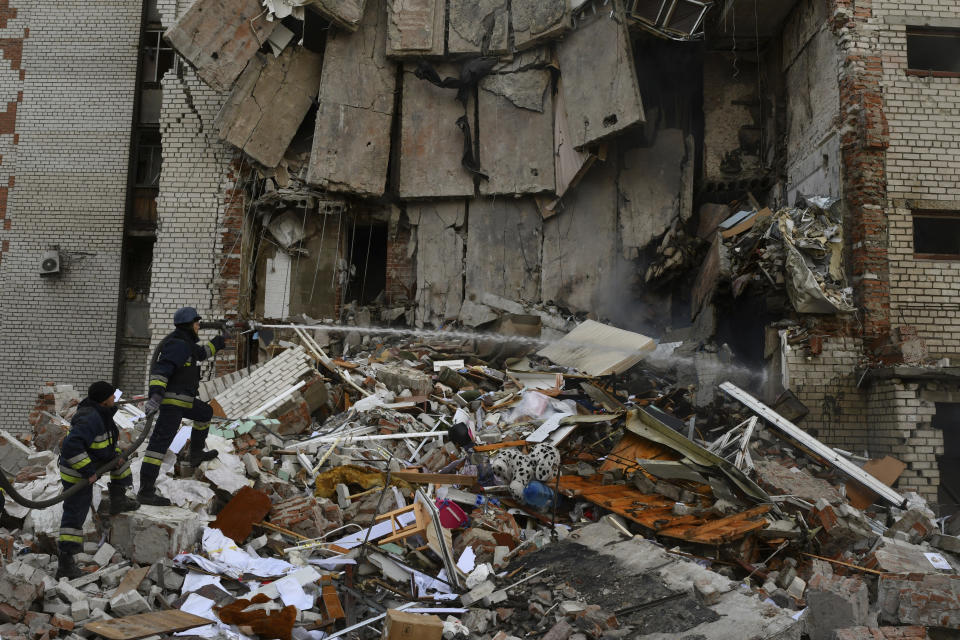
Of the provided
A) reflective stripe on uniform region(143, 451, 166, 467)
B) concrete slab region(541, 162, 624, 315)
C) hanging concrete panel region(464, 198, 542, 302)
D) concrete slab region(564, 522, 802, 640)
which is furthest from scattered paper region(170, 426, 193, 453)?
concrete slab region(541, 162, 624, 315)

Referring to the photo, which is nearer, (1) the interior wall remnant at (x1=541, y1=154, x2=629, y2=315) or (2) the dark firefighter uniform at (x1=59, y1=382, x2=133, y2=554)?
(2) the dark firefighter uniform at (x1=59, y1=382, x2=133, y2=554)

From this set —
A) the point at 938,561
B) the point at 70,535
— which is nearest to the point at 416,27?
the point at 70,535

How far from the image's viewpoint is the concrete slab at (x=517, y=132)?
11172 millimetres

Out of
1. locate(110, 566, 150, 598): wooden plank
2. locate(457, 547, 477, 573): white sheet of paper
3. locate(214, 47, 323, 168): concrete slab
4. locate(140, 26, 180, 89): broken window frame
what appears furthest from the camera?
locate(140, 26, 180, 89): broken window frame

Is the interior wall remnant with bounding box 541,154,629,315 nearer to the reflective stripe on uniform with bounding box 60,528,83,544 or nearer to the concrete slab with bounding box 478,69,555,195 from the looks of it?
the concrete slab with bounding box 478,69,555,195

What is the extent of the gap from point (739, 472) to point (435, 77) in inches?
300

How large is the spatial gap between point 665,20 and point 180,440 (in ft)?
27.1

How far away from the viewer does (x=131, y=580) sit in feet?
16.3

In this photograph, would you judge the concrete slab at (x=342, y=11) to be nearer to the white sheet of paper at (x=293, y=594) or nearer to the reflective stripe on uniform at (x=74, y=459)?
the reflective stripe on uniform at (x=74, y=459)

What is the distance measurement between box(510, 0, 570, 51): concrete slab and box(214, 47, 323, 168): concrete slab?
3182mm

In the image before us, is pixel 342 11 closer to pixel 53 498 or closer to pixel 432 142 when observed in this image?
pixel 432 142

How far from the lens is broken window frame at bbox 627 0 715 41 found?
9.71 metres

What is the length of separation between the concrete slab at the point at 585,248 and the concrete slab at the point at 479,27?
8.26 ft

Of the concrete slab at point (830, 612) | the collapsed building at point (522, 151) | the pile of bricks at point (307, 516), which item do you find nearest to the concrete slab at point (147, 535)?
the pile of bricks at point (307, 516)
